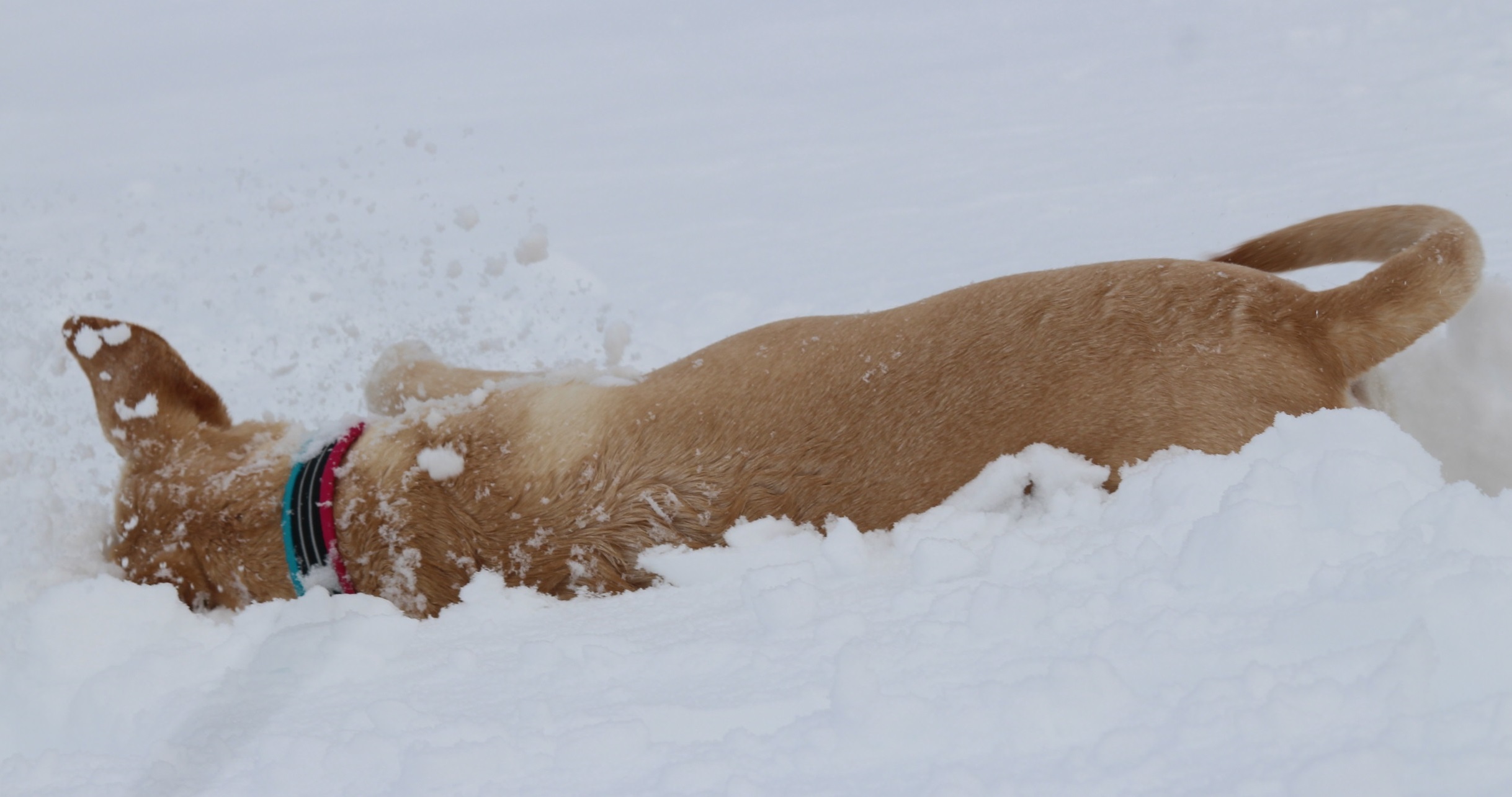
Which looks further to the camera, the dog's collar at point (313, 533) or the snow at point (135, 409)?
the snow at point (135, 409)

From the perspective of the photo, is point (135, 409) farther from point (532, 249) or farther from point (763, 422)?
point (763, 422)

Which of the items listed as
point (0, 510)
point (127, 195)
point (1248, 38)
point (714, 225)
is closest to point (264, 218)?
point (127, 195)

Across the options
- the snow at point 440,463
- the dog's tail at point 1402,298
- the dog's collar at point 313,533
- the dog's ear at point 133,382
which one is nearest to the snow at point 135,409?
the dog's ear at point 133,382

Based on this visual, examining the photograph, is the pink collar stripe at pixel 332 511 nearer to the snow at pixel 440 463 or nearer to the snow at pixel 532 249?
the snow at pixel 440 463

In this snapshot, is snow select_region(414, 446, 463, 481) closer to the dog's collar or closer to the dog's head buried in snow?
the dog's head buried in snow

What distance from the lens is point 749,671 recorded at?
1.60 m

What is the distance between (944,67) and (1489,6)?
382cm

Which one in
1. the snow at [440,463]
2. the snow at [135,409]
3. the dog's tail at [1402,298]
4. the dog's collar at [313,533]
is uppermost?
the dog's tail at [1402,298]

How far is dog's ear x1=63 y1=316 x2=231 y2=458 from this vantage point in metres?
2.76

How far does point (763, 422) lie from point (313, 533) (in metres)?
1.19

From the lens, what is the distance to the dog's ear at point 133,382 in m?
2.76

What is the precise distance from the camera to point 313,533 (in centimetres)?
266

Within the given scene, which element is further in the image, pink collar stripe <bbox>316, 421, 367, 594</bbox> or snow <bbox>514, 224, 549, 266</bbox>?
snow <bbox>514, 224, 549, 266</bbox>

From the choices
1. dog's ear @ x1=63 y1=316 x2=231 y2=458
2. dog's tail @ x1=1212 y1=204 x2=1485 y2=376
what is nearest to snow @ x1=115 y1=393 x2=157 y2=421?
dog's ear @ x1=63 y1=316 x2=231 y2=458
